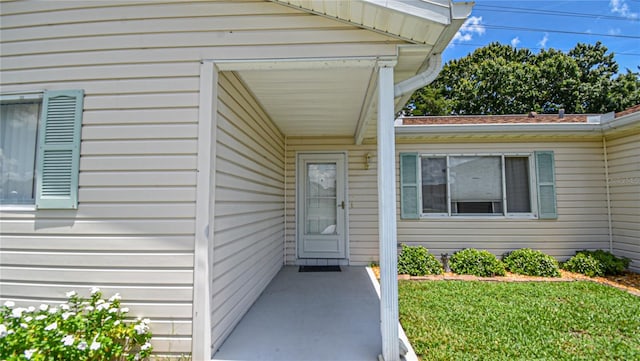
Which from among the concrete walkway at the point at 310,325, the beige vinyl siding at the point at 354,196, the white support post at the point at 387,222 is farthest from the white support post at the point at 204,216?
the beige vinyl siding at the point at 354,196

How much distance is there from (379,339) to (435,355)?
1.49 feet

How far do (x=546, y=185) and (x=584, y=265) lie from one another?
1421 mm

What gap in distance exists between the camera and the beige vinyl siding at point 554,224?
5141mm

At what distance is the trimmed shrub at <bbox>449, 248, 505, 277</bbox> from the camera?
15.6 feet

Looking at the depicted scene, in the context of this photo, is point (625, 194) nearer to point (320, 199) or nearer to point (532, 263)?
point (532, 263)

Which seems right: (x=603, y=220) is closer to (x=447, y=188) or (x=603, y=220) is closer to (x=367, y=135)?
(x=447, y=188)

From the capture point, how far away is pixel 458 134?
505 cm

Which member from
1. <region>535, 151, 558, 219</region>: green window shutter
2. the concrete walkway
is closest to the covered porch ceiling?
the concrete walkway

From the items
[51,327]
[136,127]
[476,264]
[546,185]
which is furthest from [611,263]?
[51,327]

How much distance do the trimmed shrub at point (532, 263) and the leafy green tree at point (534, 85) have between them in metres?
13.1

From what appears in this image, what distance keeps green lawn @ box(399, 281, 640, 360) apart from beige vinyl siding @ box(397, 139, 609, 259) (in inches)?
42.3

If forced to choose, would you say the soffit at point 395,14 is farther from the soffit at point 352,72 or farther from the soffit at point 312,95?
the soffit at point 312,95

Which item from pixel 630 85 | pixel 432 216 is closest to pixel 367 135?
pixel 432 216

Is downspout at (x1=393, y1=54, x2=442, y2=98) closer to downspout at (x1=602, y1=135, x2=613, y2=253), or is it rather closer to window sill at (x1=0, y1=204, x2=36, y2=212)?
window sill at (x1=0, y1=204, x2=36, y2=212)
